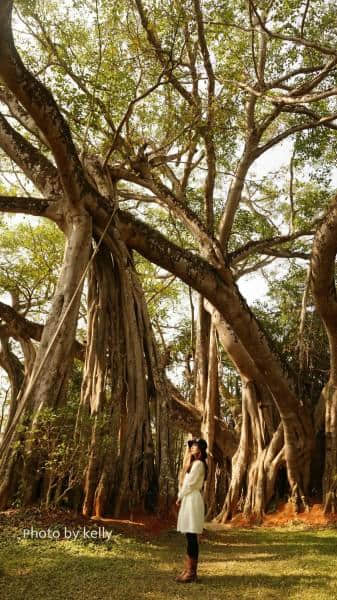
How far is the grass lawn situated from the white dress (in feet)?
1.18

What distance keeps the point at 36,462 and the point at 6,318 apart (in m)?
3.95

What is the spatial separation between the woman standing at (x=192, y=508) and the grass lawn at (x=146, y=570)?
0.38 feet

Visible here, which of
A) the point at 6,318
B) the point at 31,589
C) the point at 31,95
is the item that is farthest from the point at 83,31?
the point at 31,589

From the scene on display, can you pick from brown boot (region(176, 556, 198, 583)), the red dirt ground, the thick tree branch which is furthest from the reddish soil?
brown boot (region(176, 556, 198, 583))

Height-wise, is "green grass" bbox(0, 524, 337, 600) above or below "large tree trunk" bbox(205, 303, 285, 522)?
below

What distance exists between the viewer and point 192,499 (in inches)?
134

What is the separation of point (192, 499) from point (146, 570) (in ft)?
1.83

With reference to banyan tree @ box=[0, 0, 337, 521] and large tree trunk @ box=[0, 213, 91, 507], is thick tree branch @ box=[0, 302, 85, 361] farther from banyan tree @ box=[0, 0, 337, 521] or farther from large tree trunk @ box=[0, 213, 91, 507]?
large tree trunk @ box=[0, 213, 91, 507]

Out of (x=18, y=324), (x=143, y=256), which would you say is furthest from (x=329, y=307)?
(x=18, y=324)

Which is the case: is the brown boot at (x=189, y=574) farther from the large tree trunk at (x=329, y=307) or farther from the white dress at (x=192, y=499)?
the large tree trunk at (x=329, y=307)

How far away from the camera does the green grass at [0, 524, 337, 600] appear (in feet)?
9.34

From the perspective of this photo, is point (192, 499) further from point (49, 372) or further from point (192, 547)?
point (49, 372)

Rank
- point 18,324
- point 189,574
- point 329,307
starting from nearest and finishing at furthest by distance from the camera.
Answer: point 189,574 < point 329,307 < point 18,324

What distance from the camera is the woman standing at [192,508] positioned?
3203 mm
